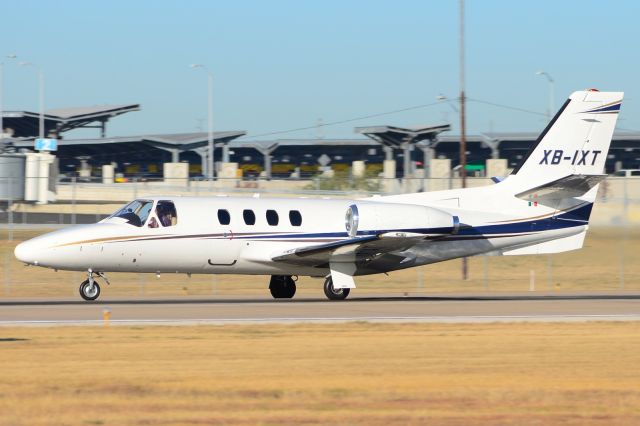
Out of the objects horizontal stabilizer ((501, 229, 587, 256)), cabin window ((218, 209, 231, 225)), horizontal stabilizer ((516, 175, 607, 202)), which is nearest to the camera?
cabin window ((218, 209, 231, 225))

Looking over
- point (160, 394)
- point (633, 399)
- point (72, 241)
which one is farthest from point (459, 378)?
point (72, 241)

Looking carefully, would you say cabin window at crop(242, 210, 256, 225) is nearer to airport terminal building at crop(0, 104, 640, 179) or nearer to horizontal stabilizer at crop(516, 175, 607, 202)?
horizontal stabilizer at crop(516, 175, 607, 202)

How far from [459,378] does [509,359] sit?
224 cm

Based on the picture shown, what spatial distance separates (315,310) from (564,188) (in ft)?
29.0

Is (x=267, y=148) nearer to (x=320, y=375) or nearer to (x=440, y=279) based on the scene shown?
(x=440, y=279)

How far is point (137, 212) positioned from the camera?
2847cm

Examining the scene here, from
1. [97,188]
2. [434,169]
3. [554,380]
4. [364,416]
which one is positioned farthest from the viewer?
[434,169]

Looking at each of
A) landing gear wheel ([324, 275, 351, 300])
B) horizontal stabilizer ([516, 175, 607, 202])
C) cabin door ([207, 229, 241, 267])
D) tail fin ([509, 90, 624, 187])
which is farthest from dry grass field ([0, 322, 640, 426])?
tail fin ([509, 90, 624, 187])

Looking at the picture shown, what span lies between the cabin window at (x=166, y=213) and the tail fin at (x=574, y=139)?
9865mm

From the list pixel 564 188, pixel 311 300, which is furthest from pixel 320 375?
pixel 564 188

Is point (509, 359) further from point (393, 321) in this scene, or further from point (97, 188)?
point (97, 188)

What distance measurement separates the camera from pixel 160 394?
13766 mm

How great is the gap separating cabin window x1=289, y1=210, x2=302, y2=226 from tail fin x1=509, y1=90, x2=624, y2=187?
21.2 ft

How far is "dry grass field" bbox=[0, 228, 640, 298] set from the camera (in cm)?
3622
